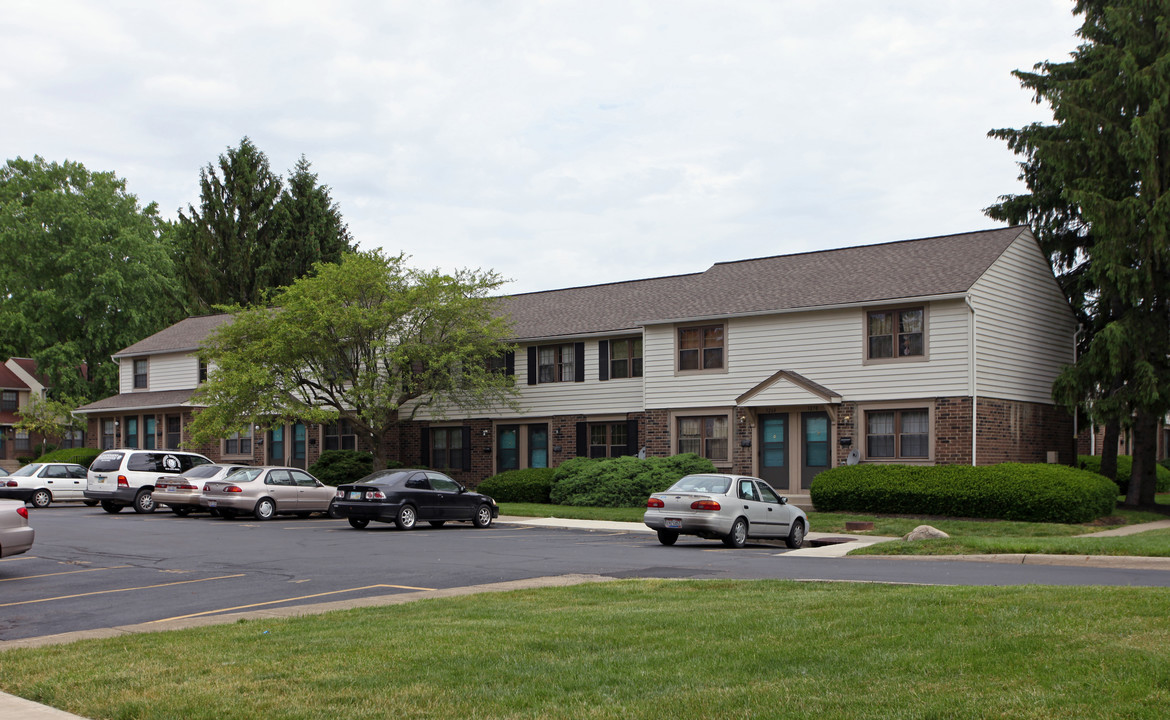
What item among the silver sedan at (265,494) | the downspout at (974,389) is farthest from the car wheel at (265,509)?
the downspout at (974,389)

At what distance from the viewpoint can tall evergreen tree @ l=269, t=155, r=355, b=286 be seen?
64125mm

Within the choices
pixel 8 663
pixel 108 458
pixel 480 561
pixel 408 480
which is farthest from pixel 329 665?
pixel 108 458

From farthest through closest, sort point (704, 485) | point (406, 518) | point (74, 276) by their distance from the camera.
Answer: point (74, 276)
point (406, 518)
point (704, 485)

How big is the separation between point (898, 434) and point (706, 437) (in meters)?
6.09

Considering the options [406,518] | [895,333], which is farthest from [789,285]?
[406,518]

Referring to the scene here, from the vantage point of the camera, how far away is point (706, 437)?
32812 mm

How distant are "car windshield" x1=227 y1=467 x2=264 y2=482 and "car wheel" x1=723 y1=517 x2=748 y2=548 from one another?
14.1 meters

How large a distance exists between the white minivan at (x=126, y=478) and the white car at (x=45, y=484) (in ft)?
17.0

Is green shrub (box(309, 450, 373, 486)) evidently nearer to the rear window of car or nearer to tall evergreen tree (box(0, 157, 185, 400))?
the rear window of car

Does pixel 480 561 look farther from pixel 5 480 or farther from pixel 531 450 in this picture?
pixel 5 480

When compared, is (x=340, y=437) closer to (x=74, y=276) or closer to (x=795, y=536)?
(x=795, y=536)

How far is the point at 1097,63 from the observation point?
1197 inches

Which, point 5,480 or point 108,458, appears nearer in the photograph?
point 108,458

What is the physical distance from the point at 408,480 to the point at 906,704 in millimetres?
19993
